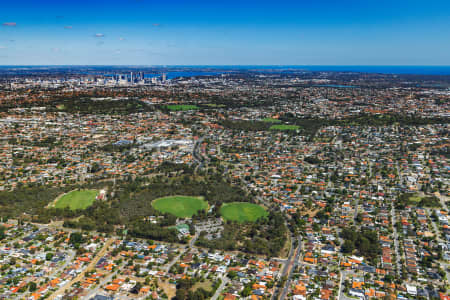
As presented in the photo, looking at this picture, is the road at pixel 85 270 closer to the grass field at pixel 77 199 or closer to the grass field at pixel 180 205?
the grass field at pixel 180 205

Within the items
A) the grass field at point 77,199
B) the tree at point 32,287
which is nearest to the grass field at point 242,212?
the grass field at point 77,199

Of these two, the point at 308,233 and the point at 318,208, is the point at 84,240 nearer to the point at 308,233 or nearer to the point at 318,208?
the point at 308,233

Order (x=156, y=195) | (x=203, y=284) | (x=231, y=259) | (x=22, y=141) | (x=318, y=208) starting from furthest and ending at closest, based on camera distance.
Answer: (x=22, y=141), (x=156, y=195), (x=318, y=208), (x=231, y=259), (x=203, y=284)

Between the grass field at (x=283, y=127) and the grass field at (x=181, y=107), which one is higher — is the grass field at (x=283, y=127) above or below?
below

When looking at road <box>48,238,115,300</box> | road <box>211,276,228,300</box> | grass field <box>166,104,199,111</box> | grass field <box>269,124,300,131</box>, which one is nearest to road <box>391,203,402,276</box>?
road <box>211,276,228,300</box>

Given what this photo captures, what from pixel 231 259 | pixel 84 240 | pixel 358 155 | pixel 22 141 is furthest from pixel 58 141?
pixel 358 155

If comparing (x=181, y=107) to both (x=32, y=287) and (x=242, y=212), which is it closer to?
(x=242, y=212)

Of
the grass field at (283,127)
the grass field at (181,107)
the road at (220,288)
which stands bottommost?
the road at (220,288)
